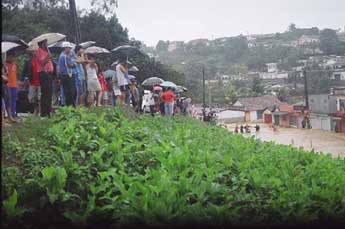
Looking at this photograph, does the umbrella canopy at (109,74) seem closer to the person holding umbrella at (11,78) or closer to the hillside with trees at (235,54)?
the hillside with trees at (235,54)

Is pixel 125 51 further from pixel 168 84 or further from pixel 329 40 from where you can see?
pixel 329 40

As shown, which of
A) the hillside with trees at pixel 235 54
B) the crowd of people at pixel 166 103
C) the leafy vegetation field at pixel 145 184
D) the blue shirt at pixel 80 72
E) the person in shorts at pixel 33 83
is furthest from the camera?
the crowd of people at pixel 166 103

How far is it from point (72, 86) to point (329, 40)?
4061 millimetres

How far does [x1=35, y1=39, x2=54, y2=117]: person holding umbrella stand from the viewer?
4.97m

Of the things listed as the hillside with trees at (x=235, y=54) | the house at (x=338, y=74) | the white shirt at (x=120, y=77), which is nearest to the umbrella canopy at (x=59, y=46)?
the white shirt at (x=120, y=77)

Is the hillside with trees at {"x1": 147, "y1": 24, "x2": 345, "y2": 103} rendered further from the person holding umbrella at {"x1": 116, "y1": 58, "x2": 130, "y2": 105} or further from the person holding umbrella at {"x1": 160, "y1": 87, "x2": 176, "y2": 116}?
the person holding umbrella at {"x1": 116, "y1": 58, "x2": 130, "y2": 105}

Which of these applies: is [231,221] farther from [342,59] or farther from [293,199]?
[342,59]

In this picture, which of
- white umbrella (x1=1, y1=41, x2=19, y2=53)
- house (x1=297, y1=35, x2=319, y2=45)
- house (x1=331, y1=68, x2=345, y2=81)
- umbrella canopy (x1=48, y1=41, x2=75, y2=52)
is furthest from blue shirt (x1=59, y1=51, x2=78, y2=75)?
house (x1=297, y1=35, x2=319, y2=45)

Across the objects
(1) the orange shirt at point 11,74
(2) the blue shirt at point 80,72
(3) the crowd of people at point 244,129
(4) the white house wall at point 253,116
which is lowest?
(3) the crowd of people at point 244,129

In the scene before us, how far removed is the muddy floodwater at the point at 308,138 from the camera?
5.86 metres

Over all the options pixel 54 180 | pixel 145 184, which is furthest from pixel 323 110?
pixel 54 180

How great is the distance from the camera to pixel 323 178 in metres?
3.60

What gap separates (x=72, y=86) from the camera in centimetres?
585

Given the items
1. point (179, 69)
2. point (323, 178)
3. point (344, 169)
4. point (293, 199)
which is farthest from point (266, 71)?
point (293, 199)
